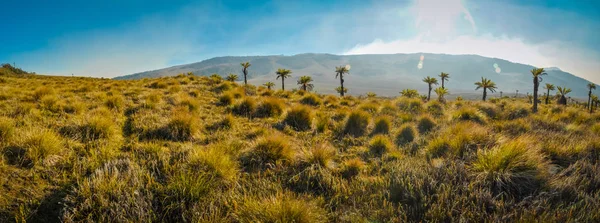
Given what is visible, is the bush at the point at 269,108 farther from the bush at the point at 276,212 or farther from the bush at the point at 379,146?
the bush at the point at 276,212

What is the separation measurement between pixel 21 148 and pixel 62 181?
1.38m

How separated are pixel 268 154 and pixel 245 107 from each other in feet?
17.0

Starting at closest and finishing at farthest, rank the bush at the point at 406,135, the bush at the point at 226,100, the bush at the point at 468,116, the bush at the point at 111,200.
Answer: the bush at the point at 111,200 → the bush at the point at 406,135 → the bush at the point at 226,100 → the bush at the point at 468,116

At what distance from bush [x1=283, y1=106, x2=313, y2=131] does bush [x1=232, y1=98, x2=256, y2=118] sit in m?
1.76

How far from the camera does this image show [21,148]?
12.9 ft

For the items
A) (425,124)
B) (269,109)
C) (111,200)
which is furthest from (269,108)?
(111,200)

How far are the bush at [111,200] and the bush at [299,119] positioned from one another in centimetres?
529

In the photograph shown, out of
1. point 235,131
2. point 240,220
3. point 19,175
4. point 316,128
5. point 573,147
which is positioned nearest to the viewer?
point 240,220

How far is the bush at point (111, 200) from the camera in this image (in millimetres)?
2734

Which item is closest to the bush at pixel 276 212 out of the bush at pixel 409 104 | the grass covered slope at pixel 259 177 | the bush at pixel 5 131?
the grass covered slope at pixel 259 177

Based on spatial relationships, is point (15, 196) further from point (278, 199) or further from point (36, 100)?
point (36, 100)

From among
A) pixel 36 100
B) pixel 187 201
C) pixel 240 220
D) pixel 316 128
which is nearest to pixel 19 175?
pixel 187 201

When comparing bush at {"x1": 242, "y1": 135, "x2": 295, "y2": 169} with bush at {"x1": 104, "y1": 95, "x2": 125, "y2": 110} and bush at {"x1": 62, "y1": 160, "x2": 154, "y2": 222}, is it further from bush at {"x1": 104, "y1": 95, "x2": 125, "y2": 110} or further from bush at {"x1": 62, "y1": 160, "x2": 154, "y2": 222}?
bush at {"x1": 104, "y1": 95, "x2": 125, "y2": 110}

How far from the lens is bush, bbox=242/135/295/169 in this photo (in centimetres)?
484
